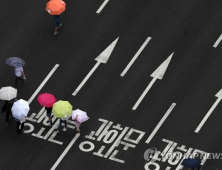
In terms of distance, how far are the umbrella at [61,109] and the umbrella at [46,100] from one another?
0.66 meters

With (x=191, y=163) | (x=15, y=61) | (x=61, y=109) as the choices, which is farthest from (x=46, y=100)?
(x=191, y=163)

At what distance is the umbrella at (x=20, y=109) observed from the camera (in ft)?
220

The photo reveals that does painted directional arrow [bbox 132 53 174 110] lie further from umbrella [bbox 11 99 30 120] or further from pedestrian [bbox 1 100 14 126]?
pedestrian [bbox 1 100 14 126]

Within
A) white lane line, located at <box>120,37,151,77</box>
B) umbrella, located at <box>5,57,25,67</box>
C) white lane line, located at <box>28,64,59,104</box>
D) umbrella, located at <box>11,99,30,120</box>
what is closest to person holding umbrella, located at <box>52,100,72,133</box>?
umbrella, located at <box>11,99,30,120</box>

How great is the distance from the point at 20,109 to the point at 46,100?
170 centimetres

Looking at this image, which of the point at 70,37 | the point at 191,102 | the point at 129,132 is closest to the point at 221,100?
the point at 191,102

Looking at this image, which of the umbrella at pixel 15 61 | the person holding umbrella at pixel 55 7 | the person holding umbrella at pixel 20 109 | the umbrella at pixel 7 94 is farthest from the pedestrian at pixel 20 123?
the person holding umbrella at pixel 55 7

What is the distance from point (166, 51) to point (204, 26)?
3345mm

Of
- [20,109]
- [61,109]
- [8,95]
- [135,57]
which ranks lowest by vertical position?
[20,109]

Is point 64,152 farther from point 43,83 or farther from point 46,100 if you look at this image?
point 43,83

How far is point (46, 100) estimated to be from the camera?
67.9 meters

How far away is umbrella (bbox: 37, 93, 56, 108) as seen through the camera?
67812 millimetres

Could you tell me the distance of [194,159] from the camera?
212ft

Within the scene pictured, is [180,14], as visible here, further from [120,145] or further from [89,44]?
[120,145]
